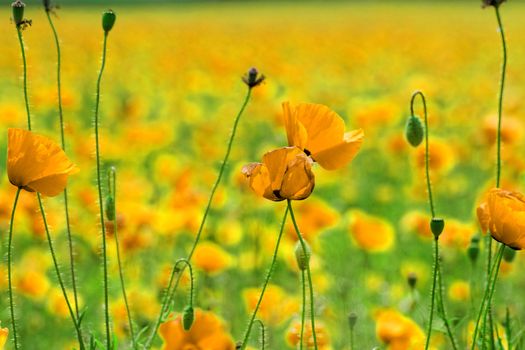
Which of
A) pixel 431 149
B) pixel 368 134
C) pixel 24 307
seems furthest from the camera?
pixel 368 134

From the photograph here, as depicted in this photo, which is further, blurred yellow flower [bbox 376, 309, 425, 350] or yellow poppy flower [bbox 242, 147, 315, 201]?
blurred yellow flower [bbox 376, 309, 425, 350]

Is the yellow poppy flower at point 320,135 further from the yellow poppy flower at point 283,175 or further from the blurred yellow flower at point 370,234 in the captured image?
the blurred yellow flower at point 370,234

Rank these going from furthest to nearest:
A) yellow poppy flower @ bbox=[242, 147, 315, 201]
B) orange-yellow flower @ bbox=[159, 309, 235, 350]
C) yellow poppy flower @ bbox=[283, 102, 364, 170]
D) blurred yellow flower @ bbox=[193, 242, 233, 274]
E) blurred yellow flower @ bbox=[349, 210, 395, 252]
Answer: blurred yellow flower @ bbox=[349, 210, 395, 252], blurred yellow flower @ bbox=[193, 242, 233, 274], orange-yellow flower @ bbox=[159, 309, 235, 350], yellow poppy flower @ bbox=[283, 102, 364, 170], yellow poppy flower @ bbox=[242, 147, 315, 201]

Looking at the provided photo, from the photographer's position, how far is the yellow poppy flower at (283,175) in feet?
4.04

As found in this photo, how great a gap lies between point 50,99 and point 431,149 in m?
1.95

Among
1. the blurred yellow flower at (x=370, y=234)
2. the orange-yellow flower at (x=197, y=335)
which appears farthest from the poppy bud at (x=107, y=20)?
the blurred yellow flower at (x=370, y=234)

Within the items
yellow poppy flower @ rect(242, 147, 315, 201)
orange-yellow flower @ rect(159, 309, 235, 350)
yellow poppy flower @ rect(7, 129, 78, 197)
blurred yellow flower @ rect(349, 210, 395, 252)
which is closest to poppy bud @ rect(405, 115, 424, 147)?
yellow poppy flower @ rect(242, 147, 315, 201)

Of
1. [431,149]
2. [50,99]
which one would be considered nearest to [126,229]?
[431,149]

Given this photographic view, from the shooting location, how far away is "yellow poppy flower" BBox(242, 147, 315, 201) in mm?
1232

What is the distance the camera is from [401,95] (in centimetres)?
690

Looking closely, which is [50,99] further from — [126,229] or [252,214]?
[126,229]

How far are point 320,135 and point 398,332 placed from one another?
1.96 feet

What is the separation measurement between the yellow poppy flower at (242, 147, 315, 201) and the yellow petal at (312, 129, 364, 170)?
0.32ft

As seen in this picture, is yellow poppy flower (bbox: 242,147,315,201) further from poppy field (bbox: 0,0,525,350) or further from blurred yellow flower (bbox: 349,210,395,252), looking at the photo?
blurred yellow flower (bbox: 349,210,395,252)
